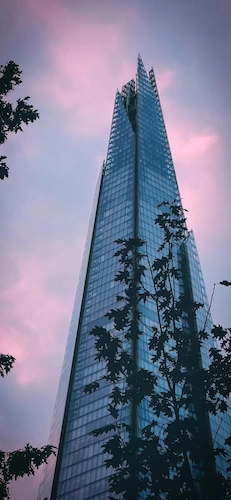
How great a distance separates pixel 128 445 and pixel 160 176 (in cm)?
12114

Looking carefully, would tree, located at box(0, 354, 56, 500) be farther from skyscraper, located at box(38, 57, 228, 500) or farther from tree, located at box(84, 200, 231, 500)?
skyscraper, located at box(38, 57, 228, 500)

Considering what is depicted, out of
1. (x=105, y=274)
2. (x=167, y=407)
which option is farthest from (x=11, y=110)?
(x=105, y=274)

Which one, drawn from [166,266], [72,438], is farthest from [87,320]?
[166,266]

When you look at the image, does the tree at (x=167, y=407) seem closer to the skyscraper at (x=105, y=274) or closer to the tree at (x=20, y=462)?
the tree at (x=20, y=462)

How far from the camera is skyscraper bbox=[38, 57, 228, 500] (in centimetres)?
8174

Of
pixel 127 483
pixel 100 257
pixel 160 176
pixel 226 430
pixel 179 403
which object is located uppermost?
Answer: pixel 160 176

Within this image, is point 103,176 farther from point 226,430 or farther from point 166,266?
point 166,266

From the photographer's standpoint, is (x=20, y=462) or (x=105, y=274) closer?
(x=20, y=462)

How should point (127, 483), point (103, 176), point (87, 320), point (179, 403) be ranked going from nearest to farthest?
1. point (127, 483)
2. point (179, 403)
3. point (87, 320)
4. point (103, 176)

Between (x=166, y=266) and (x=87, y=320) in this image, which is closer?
(x=166, y=266)

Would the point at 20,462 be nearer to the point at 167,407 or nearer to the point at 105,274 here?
the point at 167,407

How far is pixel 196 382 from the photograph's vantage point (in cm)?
1602

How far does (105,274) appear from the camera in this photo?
350 feet

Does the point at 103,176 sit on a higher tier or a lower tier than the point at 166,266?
higher
